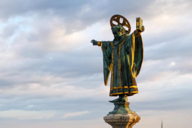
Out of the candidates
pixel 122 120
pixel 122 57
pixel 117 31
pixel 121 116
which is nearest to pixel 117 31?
pixel 117 31

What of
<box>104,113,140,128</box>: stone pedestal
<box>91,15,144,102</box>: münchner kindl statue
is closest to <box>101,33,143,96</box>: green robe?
<box>91,15,144,102</box>: münchner kindl statue

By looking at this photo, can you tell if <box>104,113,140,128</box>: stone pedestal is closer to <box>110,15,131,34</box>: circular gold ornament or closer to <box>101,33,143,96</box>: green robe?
<box>101,33,143,96</box>: green robe

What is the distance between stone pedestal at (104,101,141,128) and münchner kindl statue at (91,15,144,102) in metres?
0.42

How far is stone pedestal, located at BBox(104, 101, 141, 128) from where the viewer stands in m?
17.5

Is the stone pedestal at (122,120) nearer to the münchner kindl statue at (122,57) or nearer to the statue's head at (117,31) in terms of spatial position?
the münchner kindl statue at (122,57)

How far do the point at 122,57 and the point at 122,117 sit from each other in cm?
352

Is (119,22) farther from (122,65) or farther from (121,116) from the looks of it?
(121,116)

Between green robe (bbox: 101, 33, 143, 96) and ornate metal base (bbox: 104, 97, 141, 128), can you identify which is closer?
ornate metal base (bbox: 104, 97, 141, 128)

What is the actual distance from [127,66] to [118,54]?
910 mm

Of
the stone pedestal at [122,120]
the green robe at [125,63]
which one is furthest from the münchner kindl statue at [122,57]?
the stone pedestal at [122,120]

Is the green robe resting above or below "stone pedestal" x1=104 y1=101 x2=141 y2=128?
above

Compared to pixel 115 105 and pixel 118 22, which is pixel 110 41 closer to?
pixel 118 22

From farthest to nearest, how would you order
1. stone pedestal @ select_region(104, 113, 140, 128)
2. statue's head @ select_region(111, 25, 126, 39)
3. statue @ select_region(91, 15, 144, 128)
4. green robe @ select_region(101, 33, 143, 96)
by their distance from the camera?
1. statue's head @ select_region(111, 25, 126, 39)
2. green robe @ select_region(101, 33, 143, 96)
3. statue @ select_region(91, 15, 144, 128)
4. stone pedestal @ select_region(104, 113, 140, 128)

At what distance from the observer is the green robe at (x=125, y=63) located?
1844 centimetres
